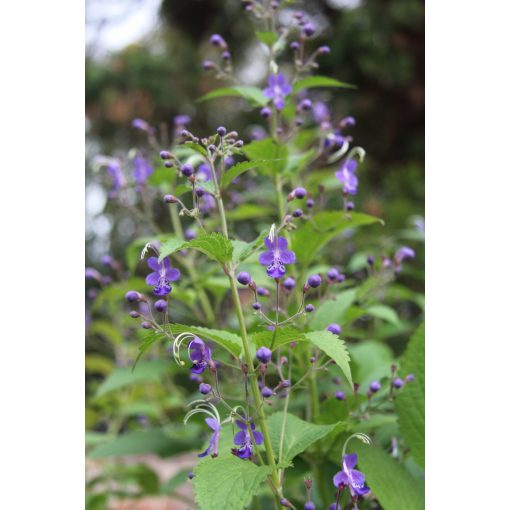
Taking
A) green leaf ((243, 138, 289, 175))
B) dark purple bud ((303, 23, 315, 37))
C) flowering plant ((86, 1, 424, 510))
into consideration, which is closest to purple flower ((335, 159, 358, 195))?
flowering plant ((86, 1, 424, 510))

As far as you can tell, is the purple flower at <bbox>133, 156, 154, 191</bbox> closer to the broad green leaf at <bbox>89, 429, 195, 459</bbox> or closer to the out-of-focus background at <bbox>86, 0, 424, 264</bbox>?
the broad green leaf at <bbox>89, 429, 195, 459</bbox>

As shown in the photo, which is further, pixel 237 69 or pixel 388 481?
pixel 237 69

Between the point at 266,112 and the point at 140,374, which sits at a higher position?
the point at 266,112

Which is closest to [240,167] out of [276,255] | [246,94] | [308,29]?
[276,255]

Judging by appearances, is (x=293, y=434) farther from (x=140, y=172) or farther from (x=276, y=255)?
(x=140, y=172)

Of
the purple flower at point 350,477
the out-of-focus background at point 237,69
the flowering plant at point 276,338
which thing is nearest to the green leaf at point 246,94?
the flowering plant at point 276,338
